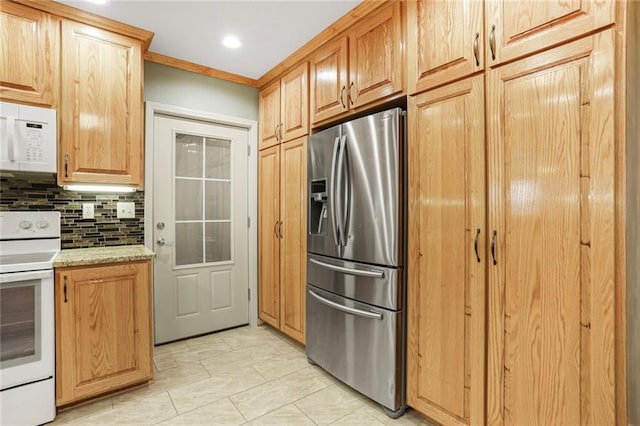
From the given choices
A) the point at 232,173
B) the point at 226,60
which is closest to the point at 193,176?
the point at 232,173

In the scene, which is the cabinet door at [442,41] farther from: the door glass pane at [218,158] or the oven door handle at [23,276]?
the oven door handle at [23,276]

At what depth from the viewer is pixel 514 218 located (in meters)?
1.39

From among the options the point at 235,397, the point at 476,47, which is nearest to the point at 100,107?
the point at 235,397

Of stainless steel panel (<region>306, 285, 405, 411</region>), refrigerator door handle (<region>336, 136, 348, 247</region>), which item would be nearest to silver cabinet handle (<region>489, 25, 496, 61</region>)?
refrigerator door handle (<region>336, 136, 348, 247</region>)

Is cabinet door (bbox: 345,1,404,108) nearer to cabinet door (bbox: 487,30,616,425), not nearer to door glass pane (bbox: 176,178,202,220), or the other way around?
cabinet door (bbox: 487,30,616,425)

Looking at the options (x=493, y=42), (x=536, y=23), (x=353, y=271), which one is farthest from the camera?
(x=353, y=271)

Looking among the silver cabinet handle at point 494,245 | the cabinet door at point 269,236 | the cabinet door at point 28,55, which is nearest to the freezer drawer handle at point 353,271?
the silver cabinet handle at point 494,245

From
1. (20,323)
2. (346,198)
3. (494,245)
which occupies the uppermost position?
(346,198)

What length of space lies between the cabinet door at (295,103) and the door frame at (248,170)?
0.55 m

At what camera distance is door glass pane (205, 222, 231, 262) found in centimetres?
315

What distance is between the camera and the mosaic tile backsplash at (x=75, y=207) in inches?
86.2

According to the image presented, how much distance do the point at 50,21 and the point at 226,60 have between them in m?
1.20

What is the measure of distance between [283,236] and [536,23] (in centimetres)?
224

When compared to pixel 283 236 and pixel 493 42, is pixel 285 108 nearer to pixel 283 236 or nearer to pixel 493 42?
pixel 283 236
